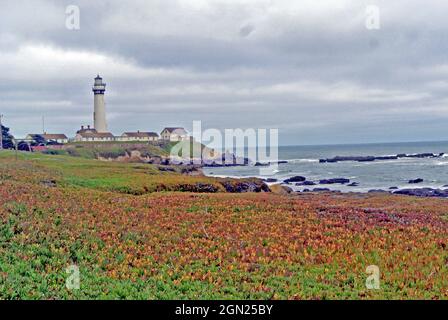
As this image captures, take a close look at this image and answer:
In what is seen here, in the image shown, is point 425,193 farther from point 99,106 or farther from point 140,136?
point 140,136

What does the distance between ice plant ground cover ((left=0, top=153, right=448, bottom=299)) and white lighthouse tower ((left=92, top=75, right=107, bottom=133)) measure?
114448 mm

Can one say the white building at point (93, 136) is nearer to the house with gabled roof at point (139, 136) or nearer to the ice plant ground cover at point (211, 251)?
the house with gabled roof at point (139, 136)

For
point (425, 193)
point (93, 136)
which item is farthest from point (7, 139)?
point (425, 193)

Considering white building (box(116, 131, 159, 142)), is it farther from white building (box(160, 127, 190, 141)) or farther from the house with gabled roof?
white building (box(160, 127, 190, 141))

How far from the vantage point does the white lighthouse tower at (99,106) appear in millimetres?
134375

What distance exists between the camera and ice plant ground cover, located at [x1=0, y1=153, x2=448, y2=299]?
11859mm

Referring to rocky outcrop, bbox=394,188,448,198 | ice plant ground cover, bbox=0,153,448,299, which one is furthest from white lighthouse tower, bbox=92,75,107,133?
ice plant ground cover, bbox=0,153,448,299

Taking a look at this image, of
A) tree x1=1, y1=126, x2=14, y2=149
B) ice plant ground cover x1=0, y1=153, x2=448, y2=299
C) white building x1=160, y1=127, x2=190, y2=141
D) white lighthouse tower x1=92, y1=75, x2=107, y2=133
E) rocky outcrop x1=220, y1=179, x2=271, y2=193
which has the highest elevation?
white lighthouse tower x1=92, y1=75, x2=107, y2=133

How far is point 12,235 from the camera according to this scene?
16.2m

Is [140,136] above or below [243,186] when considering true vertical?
above

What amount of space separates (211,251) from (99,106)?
130139mm

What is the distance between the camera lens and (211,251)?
15.9 m

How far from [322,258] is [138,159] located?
4558 inches

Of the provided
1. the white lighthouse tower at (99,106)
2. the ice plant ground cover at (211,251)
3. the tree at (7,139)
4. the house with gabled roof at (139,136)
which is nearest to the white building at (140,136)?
the house with gabled roof at (139,136)
